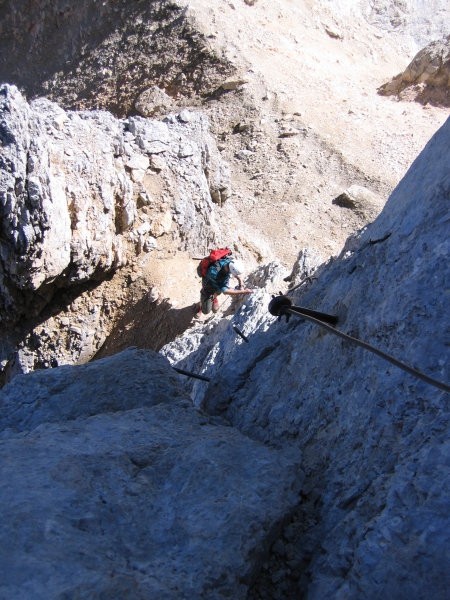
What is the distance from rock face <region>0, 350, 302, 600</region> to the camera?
180 centimetres

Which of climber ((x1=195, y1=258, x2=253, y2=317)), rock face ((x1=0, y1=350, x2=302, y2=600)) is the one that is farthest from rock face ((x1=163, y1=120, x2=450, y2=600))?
climber ((x1=195, y1=258, x2=253, y2=317))

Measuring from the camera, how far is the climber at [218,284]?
862cm

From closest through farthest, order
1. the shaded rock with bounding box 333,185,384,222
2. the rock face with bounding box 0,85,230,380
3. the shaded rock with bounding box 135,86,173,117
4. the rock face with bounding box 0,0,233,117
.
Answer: the rock face with bounding box 0,85,230,380
the shaded rock with bounding box 333,185,384,222
the shaded rock with bounding box 135,86,173,117
the rock face with bounding box 0,0,233,117

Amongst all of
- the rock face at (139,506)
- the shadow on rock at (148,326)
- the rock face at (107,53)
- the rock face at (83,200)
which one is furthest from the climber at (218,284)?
the rock face at (107,53)

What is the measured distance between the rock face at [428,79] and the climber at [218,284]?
412 inches

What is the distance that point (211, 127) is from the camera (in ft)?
47.6

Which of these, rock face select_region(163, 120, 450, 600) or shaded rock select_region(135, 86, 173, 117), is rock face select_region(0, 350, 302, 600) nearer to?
rock face select_region(163, 120, 450, 600)

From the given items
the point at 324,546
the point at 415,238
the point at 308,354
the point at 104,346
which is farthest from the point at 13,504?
the point at 104,346

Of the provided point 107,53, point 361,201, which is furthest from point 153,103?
point 361,201

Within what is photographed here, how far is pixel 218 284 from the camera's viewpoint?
340 inches

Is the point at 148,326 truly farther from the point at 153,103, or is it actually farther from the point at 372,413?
the point at 153,103

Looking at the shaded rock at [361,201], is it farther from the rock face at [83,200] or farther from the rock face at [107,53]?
the rock face at [107,53]

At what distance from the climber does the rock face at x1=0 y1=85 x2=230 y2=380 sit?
6.07 feet

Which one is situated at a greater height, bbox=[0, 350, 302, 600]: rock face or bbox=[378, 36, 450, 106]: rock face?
bbox=[378, 36, 450, 106]: rock face
